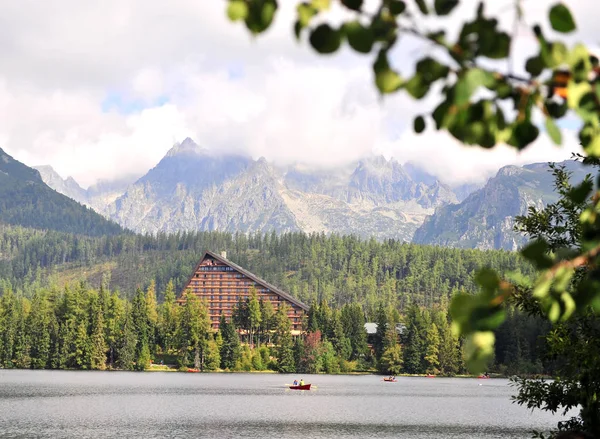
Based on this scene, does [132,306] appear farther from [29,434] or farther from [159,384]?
[29,434]

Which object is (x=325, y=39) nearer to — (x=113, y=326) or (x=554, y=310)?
(x=554, y=310)

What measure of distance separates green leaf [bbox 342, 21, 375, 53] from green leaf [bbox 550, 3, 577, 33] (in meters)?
0.56

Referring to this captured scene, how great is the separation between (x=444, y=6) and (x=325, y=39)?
1.33 ft

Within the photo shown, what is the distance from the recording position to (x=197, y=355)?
422 feet

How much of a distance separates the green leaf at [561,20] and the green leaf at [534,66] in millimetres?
151

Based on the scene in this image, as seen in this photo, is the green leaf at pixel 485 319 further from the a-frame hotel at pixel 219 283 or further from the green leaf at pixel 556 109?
the a-frame hotel at pixel 219 283

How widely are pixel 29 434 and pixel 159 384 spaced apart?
4909cm

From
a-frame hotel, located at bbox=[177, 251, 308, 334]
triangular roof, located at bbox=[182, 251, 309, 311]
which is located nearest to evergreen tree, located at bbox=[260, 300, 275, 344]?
triangular roof, located at bbox=[182, 251, 309, 311]

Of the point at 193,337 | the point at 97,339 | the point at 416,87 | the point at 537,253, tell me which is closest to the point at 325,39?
the point at 416,87

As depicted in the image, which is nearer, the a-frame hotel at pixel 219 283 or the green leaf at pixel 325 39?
the green leaf at pixel 325 39

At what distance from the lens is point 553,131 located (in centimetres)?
271

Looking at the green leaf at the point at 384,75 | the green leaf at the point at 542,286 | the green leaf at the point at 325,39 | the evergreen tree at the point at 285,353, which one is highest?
the green leaf at the point at 325,39

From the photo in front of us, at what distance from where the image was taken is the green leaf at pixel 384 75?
2.68 metres

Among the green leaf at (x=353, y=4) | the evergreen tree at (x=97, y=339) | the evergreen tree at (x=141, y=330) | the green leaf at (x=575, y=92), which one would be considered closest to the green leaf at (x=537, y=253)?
the green leaf at (x=575, y=92)
